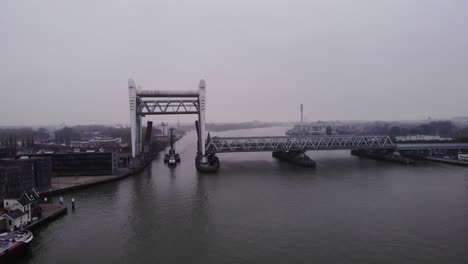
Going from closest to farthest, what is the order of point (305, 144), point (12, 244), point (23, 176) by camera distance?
point (12, 244)
point (23, 176)
point (305, 144)

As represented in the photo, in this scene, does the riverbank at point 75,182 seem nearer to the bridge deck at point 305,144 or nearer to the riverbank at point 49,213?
the riverbank at point 49,213

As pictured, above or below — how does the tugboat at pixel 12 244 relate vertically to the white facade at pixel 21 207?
below

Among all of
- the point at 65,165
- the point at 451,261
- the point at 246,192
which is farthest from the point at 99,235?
the point at 65,165

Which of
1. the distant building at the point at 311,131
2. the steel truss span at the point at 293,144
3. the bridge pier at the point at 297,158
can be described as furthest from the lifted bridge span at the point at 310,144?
the distant building at the point at 311,131

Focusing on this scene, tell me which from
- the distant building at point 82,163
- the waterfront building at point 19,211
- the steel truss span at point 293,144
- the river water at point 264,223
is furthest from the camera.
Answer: the steel truss span at point 293,144

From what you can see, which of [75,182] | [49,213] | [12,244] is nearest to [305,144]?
[75,182]

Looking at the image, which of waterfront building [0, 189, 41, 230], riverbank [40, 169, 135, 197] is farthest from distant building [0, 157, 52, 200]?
waterfront building [0, 189, 41, 230]

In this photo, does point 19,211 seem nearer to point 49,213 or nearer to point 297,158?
point 49,213
